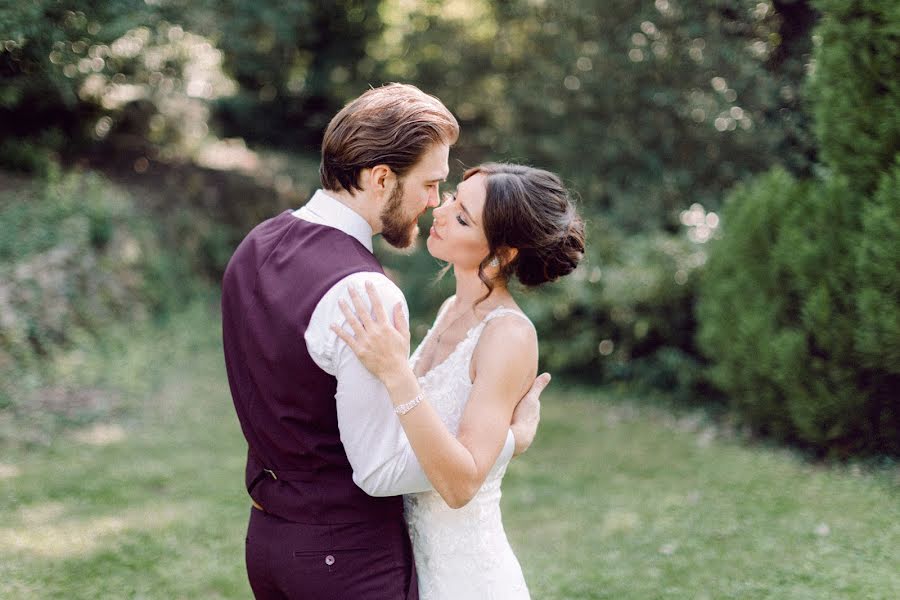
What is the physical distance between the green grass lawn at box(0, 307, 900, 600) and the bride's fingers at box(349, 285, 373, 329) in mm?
2849

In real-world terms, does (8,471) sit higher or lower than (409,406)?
lower

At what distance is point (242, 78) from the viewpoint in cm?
1393

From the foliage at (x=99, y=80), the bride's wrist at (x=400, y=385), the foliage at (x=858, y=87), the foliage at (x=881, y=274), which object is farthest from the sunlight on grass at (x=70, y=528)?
the foliage at (x=858, y=87)

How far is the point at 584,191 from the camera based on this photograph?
30.2 ft

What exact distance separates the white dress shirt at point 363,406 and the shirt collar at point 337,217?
0.63 ft

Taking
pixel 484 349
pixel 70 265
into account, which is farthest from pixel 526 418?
pixel 70 265

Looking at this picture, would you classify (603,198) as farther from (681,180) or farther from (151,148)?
(151,148)

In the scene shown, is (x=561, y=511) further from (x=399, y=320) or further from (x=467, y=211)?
(x=399, y=320)

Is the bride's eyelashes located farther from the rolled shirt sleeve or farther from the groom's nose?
the rolled shirt sleeve

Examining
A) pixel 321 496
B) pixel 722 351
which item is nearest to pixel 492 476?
pixel 321 496

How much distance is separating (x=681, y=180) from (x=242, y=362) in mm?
7149

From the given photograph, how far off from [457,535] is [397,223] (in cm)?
84

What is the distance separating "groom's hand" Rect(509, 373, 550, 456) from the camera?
2131mm

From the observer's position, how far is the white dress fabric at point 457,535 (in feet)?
7.24
